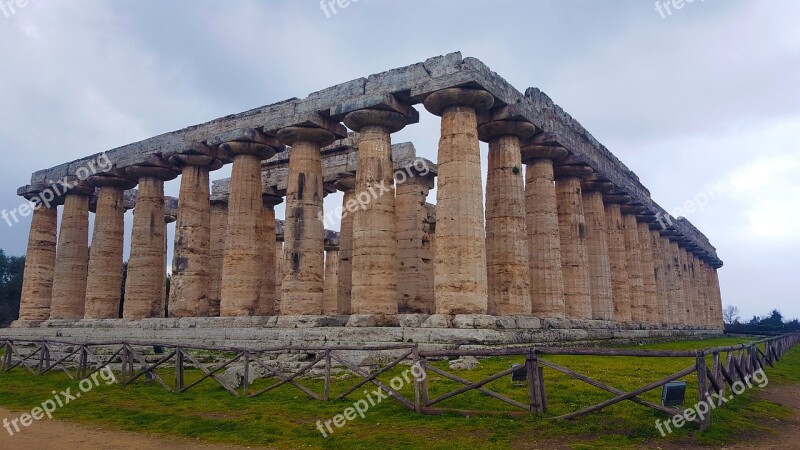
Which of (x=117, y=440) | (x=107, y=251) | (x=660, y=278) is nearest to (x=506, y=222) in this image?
(x=117, y=440)

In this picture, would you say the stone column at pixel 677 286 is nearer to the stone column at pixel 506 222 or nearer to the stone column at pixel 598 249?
the stone column at pixel 598 249

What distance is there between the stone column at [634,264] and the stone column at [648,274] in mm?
597

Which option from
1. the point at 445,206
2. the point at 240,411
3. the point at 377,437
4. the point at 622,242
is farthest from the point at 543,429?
the point at 622,242

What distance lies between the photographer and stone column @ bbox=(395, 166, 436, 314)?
2930 cm

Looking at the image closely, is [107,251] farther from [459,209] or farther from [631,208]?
[631,208]

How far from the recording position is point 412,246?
97.9ft

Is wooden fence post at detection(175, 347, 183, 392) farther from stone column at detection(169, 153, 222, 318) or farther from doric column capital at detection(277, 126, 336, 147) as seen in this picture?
stone column at detection(169, 153, 222, 318)

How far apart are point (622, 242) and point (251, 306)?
22.4 m

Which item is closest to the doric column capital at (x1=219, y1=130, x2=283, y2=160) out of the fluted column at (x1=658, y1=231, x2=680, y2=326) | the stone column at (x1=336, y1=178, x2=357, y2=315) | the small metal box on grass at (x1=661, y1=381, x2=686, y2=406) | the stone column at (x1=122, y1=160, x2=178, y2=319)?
the stone column at (x1=336, y1=178, x2=357, y2=315)

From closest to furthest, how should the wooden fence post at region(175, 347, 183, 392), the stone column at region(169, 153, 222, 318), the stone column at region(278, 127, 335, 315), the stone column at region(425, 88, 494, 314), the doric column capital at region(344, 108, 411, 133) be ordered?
1. the wooden fence post at region(175, 347, 183, 392)
2. the stone column at region(425, 88, 494, 314)
3. the doric column capital at region(344, 108, 411, 133)
4. the stone column at region(278, 127, 335, 315)
5. the stone column at region(169, 153, 222, 318)

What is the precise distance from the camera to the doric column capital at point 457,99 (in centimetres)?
2203

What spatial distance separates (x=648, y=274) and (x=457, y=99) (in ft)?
78.7

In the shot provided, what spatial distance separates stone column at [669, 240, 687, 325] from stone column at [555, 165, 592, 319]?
20.1 m

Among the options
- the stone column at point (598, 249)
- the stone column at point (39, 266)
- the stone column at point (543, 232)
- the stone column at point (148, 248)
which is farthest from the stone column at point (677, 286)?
the stone column at point (39, 266)
